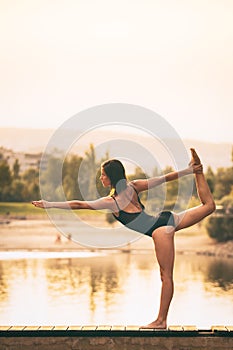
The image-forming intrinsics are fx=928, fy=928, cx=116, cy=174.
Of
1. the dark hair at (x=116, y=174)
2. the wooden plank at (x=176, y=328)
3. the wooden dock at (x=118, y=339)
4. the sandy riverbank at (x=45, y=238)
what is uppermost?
the dark hair at (x=116, y=174)

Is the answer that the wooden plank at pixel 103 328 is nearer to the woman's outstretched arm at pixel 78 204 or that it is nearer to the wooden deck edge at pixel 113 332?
the wooden deck edge at pixel 113 332

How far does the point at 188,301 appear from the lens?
24062 mm

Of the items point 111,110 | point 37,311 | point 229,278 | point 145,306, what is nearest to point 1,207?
point 229,278

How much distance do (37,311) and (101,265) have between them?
51.9ft

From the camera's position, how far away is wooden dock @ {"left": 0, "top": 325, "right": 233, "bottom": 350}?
723 cm

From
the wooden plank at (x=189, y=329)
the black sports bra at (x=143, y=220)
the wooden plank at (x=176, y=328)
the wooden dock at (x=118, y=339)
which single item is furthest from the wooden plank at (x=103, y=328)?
the black sports bra at (x=143, y=220)

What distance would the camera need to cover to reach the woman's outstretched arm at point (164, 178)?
720cm

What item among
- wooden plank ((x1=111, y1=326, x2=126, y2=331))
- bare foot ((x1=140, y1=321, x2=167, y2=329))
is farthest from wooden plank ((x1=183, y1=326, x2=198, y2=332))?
wooden plank ((x1=111, y1=326, x2=126, y2=331))

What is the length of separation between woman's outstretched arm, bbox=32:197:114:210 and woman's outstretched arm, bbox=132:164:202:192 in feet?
0.87

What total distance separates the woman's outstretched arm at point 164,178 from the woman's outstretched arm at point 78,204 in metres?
0.27

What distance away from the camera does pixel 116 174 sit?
24.1 feet

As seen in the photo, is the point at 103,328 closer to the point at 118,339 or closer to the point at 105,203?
the point at 118,339

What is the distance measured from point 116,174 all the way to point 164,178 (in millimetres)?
399

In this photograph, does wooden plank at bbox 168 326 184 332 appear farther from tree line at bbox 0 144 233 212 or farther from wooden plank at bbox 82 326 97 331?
tree line at bbox 0 144 233 212
